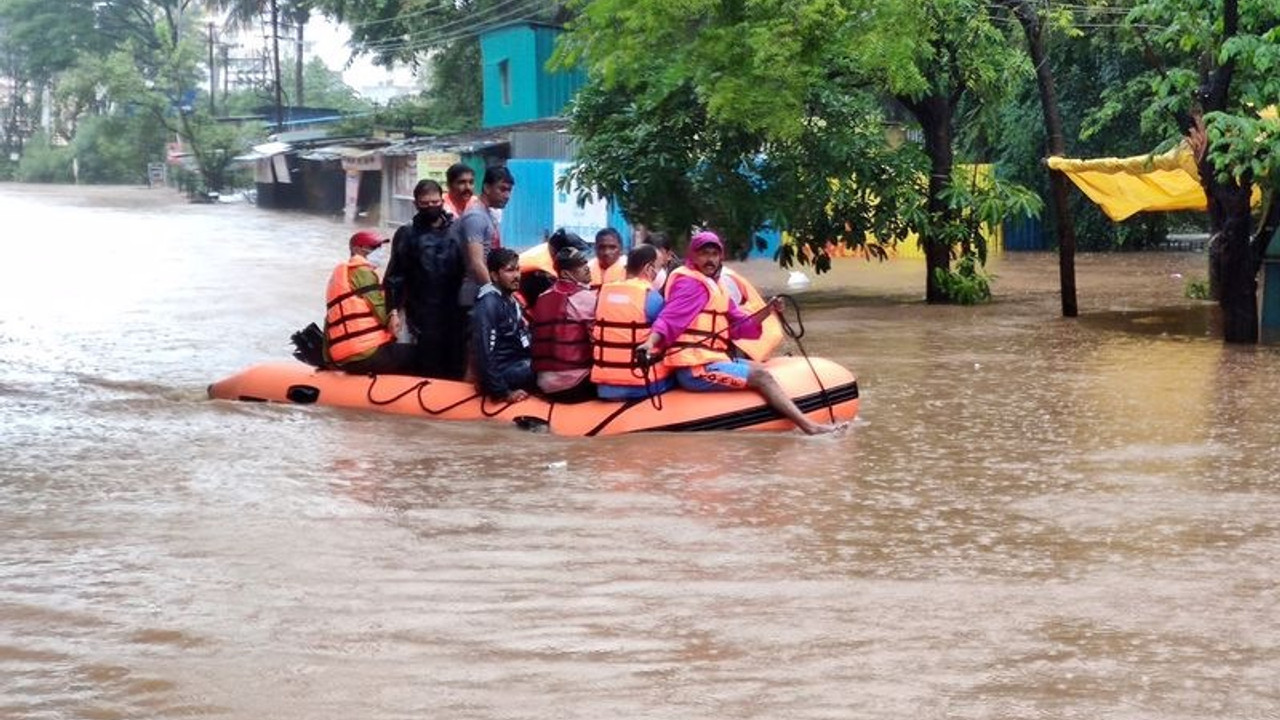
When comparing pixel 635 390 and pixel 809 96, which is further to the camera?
pixel 809 96

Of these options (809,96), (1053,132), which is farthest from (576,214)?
(1053,132)

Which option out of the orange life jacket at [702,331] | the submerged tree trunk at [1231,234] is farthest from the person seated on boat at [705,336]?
the submerged tree trunk at [1231,234]

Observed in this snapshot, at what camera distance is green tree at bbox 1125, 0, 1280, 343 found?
14.8 m

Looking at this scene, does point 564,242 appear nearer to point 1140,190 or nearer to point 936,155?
point 936,155

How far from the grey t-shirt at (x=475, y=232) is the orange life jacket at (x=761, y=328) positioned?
1494mm

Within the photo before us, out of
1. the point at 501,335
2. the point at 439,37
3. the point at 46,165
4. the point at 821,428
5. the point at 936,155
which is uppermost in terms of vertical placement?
the point at 439,37

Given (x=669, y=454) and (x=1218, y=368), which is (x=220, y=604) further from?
(x=1218, y=368)

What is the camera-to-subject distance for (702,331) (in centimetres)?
1098

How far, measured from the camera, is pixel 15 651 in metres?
6.41

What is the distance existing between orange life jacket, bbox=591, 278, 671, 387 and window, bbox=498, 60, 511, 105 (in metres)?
33.8

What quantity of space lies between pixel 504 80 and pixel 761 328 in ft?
110

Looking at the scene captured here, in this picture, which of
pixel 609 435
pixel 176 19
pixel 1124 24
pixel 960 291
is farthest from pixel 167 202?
pixel 609 435

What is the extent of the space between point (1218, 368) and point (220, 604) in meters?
9.90

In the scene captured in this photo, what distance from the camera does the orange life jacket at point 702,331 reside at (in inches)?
429
